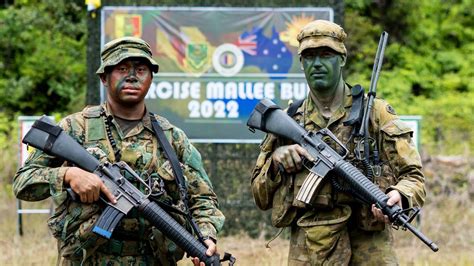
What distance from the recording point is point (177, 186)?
4.91 metres

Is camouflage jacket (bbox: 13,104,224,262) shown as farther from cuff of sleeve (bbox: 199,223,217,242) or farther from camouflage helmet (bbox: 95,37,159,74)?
camouflage helmet (bbox: 95,37,159,74)

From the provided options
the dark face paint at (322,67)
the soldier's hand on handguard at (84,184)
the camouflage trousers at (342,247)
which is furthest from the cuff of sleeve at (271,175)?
the soldier's hand on handguard at (84,184)

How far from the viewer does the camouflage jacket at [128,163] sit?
4.78 meters

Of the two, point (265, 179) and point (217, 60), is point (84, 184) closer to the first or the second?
point (265, 179)

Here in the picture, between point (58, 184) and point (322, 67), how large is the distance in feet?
4.66

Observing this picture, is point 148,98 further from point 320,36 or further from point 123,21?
point 320,36

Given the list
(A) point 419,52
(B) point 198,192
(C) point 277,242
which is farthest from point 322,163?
(A) point 419,52

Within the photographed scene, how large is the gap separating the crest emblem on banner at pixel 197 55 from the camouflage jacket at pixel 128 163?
5587 mm

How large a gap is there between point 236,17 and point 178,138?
19.1ft

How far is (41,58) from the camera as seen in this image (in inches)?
706

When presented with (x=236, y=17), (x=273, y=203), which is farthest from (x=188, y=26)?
(x=273, y=203)

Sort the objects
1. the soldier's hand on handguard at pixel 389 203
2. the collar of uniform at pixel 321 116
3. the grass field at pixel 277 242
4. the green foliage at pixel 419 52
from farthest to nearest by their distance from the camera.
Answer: the green foliage at pixel 419 52, the grass field at pixel 277 242, the collar of uniform at pixel 321 116, the soldier's hand on handguard at pixel 389 203

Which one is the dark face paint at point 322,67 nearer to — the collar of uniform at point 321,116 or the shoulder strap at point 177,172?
the collar of uniform at point 321,116

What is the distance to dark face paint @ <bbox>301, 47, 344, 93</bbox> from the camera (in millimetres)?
5176
